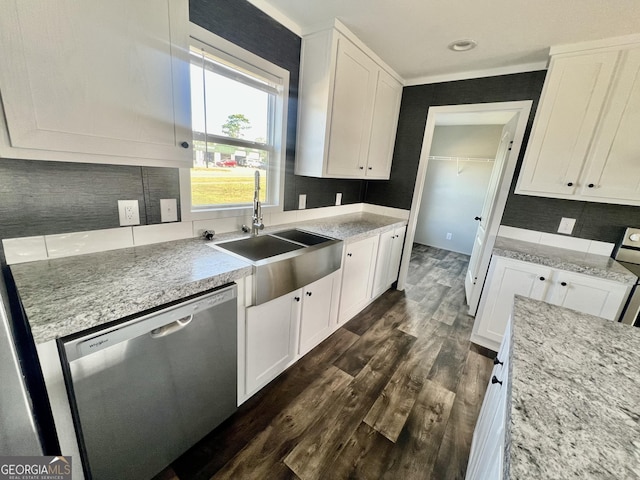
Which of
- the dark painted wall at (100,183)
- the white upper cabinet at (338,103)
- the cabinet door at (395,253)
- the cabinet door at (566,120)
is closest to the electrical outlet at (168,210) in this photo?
the dark painted wall at (100,183)

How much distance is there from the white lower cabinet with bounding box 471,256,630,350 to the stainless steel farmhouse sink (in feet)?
4.46

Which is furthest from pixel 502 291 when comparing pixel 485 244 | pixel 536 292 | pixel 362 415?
pixel 362 415

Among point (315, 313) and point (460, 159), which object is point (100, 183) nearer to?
Result: point (315, 313)

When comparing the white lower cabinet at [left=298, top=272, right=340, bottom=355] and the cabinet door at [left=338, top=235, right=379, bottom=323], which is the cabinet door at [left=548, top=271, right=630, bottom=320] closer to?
the cabinet door at [left=338, top=235, right=379, bottom=323]

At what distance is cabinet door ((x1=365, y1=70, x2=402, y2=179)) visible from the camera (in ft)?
8.22

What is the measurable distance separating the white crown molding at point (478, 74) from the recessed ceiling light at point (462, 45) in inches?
20.7

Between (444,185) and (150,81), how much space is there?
15.8 ft

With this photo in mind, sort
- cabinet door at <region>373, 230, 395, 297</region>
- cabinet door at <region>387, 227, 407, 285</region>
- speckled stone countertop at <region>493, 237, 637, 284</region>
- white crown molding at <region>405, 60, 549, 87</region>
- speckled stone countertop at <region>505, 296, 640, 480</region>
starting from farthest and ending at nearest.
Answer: cabinet door at <region>387, 227, 407, 285</region> → cabinet door at <region>373, 230, 395, 297</region> → white crown molding at <region>405, 60, 549, 87</region> → speckled stone countertop at <region>493, 237, 637, 284</region> → speckled stone countertop at <region>505, 296, 640, 480</region>

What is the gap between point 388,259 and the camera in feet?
9.43

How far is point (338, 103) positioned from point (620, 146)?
1981mm

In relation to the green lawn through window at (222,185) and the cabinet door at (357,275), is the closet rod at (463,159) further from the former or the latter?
the green lawn through window at (222,185)

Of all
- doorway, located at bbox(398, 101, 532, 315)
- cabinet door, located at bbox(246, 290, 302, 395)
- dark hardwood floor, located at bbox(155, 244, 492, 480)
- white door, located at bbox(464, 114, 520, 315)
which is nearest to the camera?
dark hardwood floor, located at bbox(155, 244, 492, 480)

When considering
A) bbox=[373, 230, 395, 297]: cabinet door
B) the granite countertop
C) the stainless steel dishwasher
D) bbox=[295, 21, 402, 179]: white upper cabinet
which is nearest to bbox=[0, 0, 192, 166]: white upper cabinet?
the granite countertop

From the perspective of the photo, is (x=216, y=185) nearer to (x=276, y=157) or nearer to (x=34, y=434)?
(x=276, y=157)
